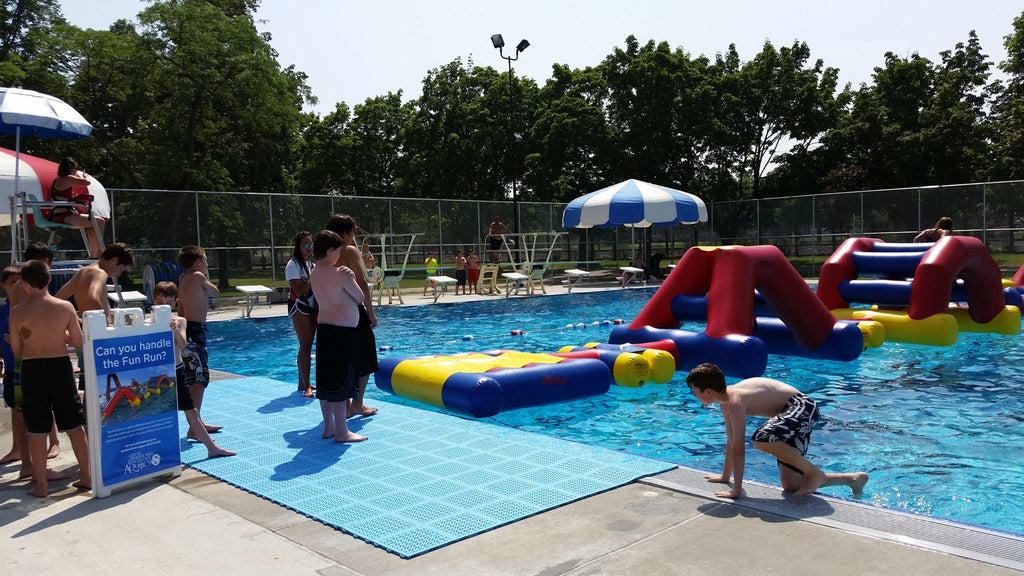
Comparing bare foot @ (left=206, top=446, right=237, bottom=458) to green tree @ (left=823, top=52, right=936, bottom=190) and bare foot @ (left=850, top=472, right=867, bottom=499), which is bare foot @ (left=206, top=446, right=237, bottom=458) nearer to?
bare foot @ (left=850, top=472, right=867, bottom=499)

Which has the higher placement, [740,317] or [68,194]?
[68,194]

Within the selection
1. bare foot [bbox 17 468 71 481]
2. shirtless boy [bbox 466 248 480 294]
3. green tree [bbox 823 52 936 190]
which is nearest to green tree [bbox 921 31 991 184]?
green tree [bbox 823 52 936 190]

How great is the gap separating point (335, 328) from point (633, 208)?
47.7 ft

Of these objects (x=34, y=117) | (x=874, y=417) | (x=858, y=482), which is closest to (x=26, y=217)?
(x=34, y=117)

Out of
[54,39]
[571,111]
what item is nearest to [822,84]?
[571,111]

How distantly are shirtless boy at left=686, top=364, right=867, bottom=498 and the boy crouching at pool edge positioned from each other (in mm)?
3455

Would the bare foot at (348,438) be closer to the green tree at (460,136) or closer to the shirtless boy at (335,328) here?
the shirtless boy at (335,328)

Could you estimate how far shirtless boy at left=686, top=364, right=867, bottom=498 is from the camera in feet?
14.1

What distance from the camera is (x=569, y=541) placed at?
12.1 ft

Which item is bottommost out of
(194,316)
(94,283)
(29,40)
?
(194,316)

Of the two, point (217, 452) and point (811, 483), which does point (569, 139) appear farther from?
point (811, 483)

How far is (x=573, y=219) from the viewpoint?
67.1ft

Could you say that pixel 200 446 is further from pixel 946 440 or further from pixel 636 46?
pixel 636 46

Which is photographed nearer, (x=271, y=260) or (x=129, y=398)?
(x=129, y=398)
